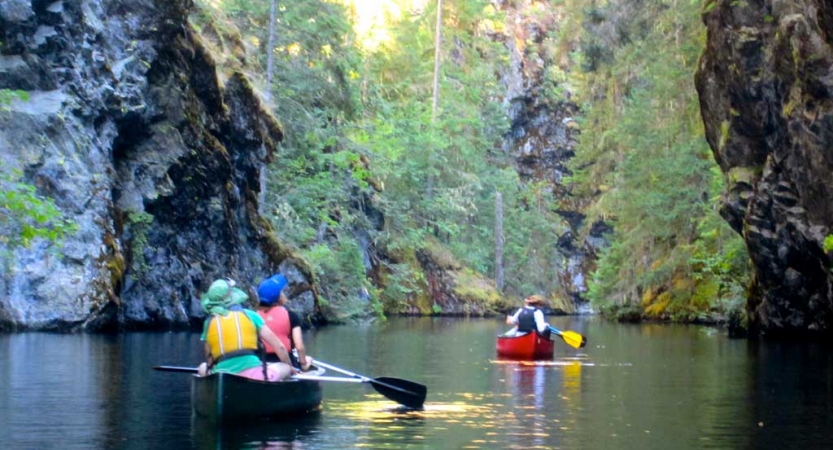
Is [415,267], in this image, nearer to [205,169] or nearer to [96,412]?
[205,169]

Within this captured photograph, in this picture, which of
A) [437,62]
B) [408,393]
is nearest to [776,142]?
[408,393]

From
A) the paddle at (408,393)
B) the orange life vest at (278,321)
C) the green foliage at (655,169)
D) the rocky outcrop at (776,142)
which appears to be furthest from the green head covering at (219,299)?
the green foliage at (655,169)

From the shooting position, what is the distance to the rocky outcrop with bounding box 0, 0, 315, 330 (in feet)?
98.2

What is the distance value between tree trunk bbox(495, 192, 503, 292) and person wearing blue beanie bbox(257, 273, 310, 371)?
56.6 meters

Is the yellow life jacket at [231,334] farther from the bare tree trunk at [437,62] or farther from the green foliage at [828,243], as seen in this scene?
the bare tree trunk at [437,62]

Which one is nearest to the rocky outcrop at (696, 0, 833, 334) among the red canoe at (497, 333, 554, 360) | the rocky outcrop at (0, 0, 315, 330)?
the red canoe at (497, 333, 554, 360)

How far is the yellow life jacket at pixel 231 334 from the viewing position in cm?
1245

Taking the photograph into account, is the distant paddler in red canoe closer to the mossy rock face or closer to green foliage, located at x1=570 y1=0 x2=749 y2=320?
green foliage, located at x1=570 y1=0 x2=749 y2=320

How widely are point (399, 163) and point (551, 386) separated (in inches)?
1804

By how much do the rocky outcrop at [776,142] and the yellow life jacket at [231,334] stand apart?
594 inches

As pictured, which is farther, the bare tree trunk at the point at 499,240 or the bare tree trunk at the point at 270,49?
the bare tree trunk at the point at 499,240

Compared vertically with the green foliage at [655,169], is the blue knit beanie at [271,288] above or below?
below

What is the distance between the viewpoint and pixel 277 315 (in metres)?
13.4

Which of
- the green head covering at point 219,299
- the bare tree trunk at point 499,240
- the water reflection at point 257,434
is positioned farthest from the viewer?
the bare tree trunk at point 499,240
